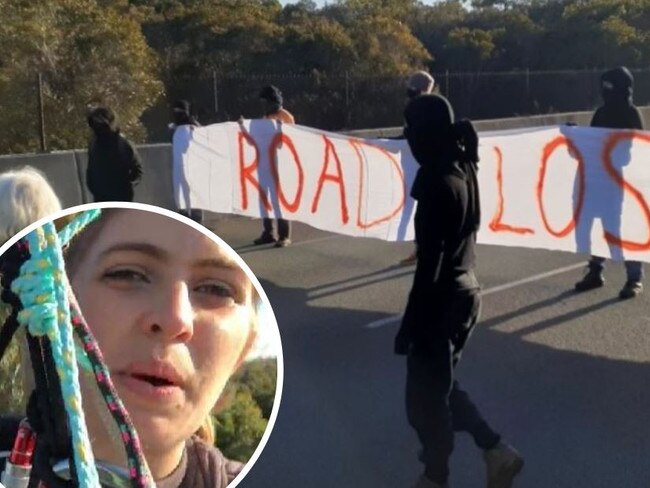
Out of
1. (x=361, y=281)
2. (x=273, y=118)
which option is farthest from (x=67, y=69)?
(x=361, y=281)

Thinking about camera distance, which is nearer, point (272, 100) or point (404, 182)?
point (404, 182)

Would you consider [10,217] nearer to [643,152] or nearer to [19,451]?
[19,451]

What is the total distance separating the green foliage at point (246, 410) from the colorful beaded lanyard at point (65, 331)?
0.39 ft

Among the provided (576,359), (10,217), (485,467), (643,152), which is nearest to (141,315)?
(10,217)

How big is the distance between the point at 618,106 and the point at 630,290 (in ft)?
4.85

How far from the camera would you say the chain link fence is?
22984 millimetres

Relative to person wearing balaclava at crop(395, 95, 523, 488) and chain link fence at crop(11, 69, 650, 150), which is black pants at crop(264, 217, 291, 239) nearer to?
chain link fence at crop(11, 69, 650, 150)

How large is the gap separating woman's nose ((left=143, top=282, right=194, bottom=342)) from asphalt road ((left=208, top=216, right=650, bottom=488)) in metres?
4.58

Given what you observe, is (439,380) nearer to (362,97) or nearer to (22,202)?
(22,202)

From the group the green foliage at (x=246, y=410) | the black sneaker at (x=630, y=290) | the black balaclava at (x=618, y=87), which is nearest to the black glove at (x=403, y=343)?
the green foliage at (x=246, y=410)

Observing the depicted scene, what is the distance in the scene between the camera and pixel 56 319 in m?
1.08

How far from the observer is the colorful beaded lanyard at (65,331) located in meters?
1.08

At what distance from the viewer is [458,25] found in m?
46.1

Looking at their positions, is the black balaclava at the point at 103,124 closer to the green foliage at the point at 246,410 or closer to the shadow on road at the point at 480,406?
the shadow on road at the point at 480,406
